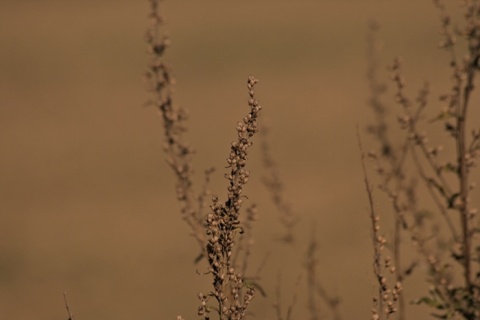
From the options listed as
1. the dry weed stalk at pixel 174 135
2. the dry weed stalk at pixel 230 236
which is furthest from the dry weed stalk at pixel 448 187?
the dry weed stalk at pixel 174 135

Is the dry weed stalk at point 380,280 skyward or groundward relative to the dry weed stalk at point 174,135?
groundward

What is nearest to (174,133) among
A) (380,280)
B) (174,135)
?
(174,135)

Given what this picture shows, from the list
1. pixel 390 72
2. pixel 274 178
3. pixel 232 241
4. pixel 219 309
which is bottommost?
pixel 219 309

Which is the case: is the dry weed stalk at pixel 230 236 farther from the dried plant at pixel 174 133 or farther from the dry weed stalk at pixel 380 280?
the dry weed stalk at pixel 380 280

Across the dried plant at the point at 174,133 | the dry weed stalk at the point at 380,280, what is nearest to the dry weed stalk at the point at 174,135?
the dried plant at the point at 174,133

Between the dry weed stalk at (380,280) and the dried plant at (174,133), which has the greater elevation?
the dried plant at (174,133)

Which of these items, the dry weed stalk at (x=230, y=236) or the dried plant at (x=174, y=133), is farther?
the dry weed stalk at (x=230, y=236)

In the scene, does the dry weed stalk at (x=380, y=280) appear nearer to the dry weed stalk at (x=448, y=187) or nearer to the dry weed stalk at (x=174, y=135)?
the dry weed stalk at (x=448, y=187)

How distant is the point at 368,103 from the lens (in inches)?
181

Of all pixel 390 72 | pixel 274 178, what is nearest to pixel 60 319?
pixel 274 178

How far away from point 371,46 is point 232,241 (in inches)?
58.5

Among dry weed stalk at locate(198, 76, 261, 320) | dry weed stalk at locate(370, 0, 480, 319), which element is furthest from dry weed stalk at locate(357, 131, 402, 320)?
dry weed stalk at locate(198, 76, 261, 320)

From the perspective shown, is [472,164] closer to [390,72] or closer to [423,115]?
[423,115]

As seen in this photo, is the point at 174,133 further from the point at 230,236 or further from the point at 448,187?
the point at 448,187
